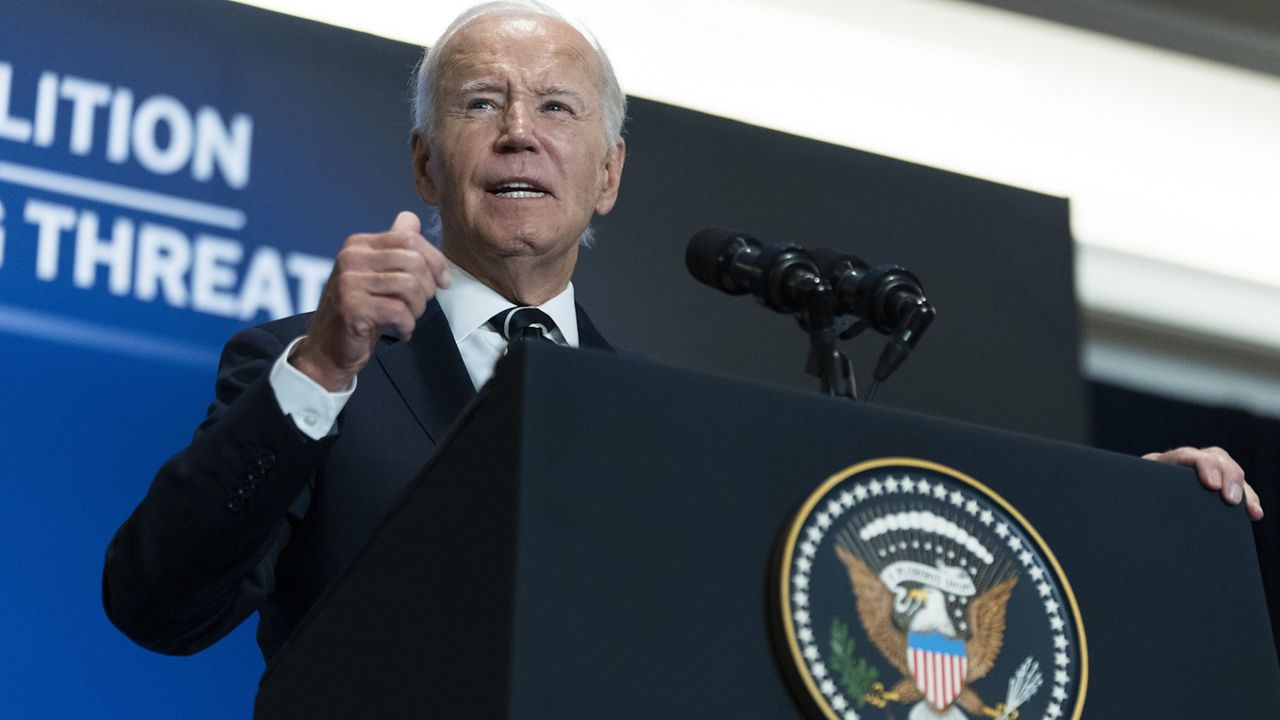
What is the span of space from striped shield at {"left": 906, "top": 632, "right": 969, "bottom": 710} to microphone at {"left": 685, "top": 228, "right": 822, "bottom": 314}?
0.43 metres

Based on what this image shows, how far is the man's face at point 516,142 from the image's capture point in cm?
208

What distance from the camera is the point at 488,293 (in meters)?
2.10

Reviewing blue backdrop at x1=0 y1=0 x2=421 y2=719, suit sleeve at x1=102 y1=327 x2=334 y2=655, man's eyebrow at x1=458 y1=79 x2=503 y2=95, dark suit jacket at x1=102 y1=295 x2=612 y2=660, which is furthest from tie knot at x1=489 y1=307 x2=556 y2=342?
blue backdrop at x1=0 y1=0 x2=421 y2=719

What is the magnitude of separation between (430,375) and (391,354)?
0.15ft

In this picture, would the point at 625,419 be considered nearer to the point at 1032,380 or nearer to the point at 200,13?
the point at 200,13

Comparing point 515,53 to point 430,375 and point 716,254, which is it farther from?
point 716,254

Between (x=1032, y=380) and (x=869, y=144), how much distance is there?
2.92 feet

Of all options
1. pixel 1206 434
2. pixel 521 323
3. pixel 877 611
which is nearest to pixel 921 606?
pixel 877 611

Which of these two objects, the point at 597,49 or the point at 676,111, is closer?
the point at 597,49

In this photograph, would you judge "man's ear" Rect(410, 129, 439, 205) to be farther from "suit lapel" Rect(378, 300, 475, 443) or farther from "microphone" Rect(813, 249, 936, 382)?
"microphone" Rect(813, 249, 936, 382)

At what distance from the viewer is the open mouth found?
2102mm

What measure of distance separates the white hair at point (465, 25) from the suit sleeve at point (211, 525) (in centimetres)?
72

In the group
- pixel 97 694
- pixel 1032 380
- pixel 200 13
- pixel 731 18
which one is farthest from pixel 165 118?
pixel 1032 380

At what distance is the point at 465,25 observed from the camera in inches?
87.1
